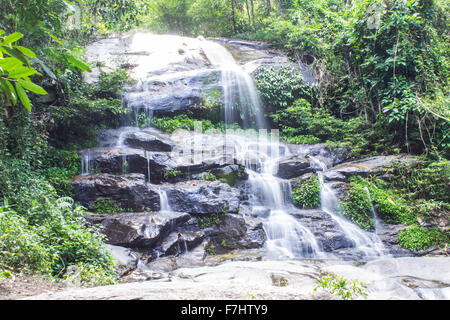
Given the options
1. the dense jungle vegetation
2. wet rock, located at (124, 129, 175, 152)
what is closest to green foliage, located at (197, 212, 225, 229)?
the dense jungle vegetation

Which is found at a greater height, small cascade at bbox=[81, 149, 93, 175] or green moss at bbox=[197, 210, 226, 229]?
small cascade at bbox=[81, 149, 93, 175]

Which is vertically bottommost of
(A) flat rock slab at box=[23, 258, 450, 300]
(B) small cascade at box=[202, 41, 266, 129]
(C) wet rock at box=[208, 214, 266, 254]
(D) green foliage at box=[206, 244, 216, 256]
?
(D) green foliage at box=[206, 244, 216, 256]

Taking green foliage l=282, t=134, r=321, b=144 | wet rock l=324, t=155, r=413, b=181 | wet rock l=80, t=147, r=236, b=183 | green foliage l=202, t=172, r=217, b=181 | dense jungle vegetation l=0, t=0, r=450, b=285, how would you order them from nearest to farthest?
1. dense jungle vegetation l=0, t=0, r=450, b=285
2. wet rock l=80, t=147, r=236, b=183
3. green foliage l=202, t=172, r=217, b=181
4. wet rock l=324, t=155, r=413, b=181
5. green foliage l=282, t=134, r=321, b=144

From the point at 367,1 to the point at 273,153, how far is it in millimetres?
6710

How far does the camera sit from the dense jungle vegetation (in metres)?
4.61

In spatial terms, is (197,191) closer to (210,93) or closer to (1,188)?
(1,188)

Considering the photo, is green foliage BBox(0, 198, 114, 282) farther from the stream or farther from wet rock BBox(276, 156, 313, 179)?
wet rock BBox(276, 156, 313, 179)

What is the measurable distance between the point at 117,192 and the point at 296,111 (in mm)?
8395

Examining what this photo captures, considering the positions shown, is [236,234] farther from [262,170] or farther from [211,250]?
[262,170]

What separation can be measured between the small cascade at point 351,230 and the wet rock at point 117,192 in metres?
4.84

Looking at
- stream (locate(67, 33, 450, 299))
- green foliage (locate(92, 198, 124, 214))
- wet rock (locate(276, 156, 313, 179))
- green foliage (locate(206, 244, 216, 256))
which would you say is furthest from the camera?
wet rock (locate(276, 156, 313, 179))

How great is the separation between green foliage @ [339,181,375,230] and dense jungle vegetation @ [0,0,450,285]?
0.05 m

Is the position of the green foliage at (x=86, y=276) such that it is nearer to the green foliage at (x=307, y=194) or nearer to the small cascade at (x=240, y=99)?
the green foliage at (x=307, y=194)

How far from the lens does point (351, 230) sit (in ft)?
25.5
